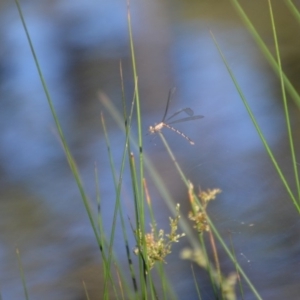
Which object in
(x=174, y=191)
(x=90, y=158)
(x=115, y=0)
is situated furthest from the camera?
(x=115, y=0)

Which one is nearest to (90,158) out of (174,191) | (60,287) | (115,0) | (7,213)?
(7,213)

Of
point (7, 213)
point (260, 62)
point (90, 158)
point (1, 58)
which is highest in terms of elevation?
point (1, 58)

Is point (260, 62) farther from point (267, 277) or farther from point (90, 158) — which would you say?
point (267, 277)

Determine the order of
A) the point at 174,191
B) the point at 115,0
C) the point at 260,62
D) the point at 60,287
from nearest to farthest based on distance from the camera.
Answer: the point at 60,287 < the point at 174,191 < the point at 260,62 < the point at 115,0

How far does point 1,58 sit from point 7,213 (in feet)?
4.43

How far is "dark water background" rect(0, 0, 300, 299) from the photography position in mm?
1760

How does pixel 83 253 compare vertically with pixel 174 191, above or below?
below

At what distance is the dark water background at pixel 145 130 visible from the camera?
1.76 meters

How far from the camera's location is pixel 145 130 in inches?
93.2

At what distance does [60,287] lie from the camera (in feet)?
5.71

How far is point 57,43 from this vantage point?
3.50 m

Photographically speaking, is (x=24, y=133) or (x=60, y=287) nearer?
(x=60, y=287)

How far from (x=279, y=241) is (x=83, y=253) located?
1.63 feet

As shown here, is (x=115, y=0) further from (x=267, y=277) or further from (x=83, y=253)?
(x=267, y=277)
